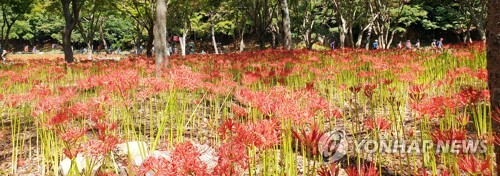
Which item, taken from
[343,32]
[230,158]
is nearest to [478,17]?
[343,32]

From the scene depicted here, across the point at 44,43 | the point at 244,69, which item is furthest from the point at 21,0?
the point at 44,43

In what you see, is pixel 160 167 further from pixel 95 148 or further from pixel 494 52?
pixel 494 52

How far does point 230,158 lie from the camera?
178cm

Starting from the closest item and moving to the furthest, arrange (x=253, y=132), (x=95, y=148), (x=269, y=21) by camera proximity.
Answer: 1. (x=253, y=132)
2. (x=95, y=148)
3. (x=269, y=21)

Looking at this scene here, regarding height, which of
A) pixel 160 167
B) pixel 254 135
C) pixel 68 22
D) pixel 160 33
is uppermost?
pixel 68 22

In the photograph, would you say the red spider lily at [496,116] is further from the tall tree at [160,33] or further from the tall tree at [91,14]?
the tall tree at [91,14]

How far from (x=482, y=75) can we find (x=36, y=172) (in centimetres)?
462

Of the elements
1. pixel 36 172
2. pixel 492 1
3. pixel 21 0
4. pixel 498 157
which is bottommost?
pixel 36 172

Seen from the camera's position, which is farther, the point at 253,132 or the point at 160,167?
the point at 253,132

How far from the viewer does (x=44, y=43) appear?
73438 mm

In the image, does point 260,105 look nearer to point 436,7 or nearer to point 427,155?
point 427,155

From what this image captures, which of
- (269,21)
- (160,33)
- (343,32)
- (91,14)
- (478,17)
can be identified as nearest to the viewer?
(160,33)

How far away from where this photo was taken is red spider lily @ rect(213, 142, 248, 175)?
173 centimetres

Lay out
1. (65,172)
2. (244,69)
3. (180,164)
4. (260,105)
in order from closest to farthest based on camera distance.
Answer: (180,164) → (260,105) → (65,172) → (244,69)
